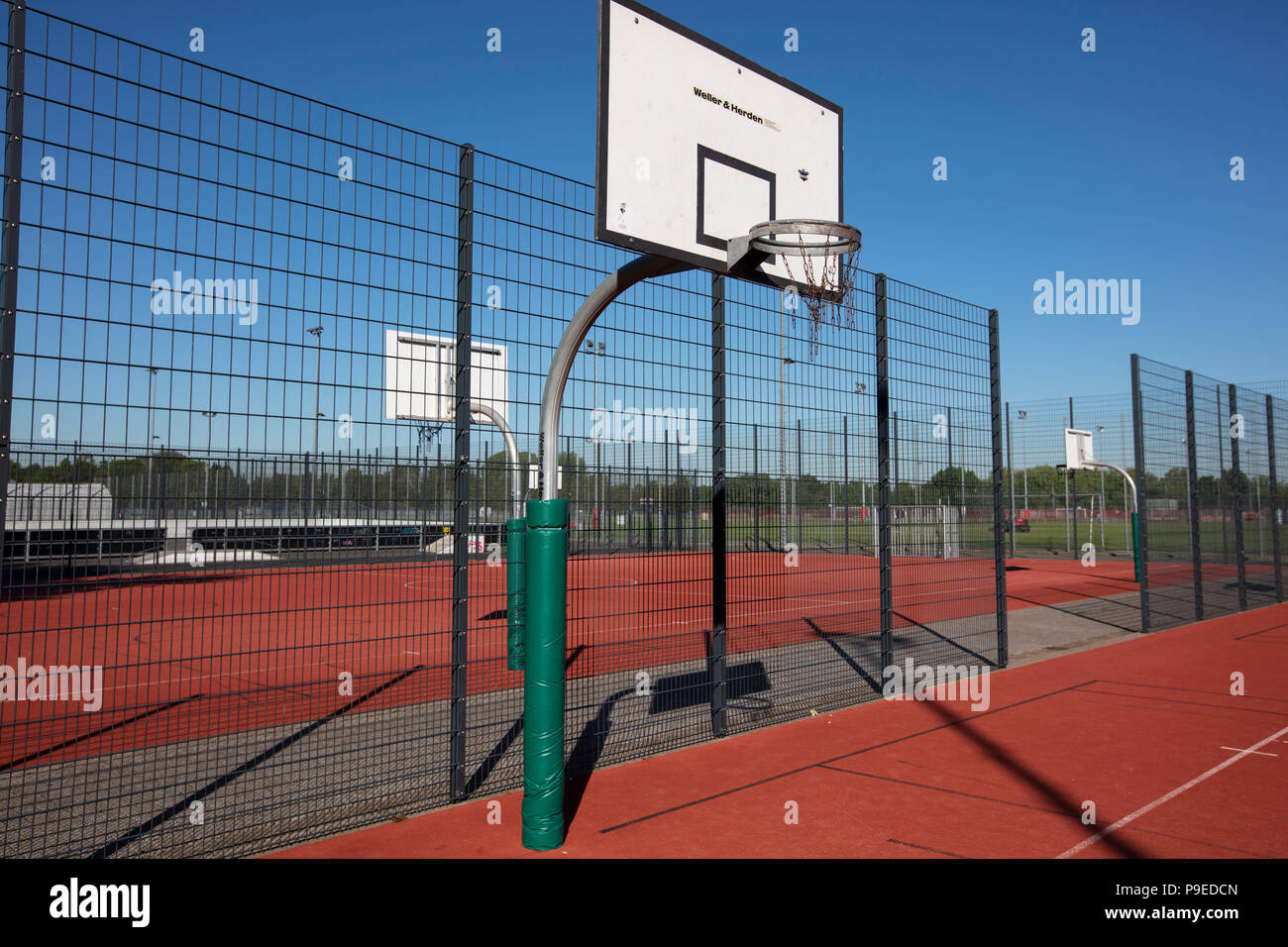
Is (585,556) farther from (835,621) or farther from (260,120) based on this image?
(835,621)

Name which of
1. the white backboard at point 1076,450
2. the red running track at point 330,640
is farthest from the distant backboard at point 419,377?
the white backboard at point 1076,450

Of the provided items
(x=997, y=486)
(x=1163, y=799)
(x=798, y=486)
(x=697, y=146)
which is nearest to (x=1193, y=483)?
(x=997, y=486)

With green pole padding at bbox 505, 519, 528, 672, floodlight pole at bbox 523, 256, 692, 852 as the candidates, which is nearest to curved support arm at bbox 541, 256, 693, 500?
floodlight pole at bbox 523, 256, 692, 852

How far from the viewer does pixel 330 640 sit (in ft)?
39.8

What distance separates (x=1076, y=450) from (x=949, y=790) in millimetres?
22616

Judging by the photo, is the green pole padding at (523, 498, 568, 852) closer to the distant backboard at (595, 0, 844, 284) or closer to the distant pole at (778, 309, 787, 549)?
the distant backboard at (595, 0, 844, 284)

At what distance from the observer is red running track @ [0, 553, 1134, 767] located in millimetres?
5285

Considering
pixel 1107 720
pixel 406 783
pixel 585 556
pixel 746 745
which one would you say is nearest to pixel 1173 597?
pixel 1107 720

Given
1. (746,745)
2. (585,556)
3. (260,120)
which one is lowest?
(746,745)

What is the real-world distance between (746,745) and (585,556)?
203cm

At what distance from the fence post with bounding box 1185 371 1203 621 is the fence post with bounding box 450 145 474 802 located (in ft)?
45.8
